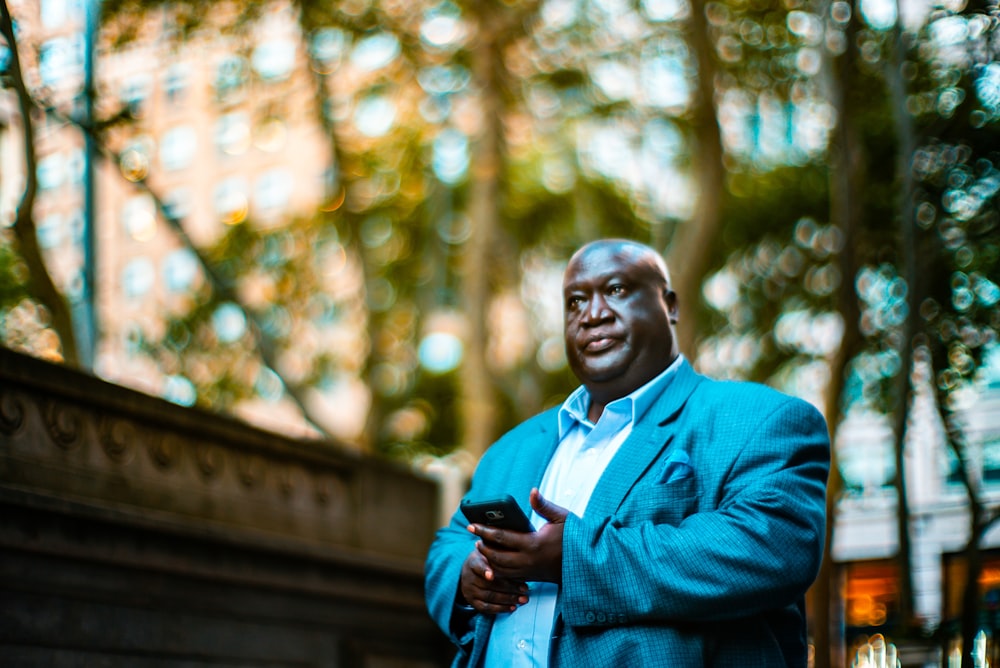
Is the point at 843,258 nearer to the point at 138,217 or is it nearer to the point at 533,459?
the point at 533,459

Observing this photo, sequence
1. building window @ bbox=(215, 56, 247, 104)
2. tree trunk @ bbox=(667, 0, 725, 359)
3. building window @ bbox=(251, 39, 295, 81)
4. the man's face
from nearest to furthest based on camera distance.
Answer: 1. the man's face
2. tree trunk @ bbox=(667, 0, 725, 359)
3. building window @ bbox=(215, 56, 247, 104)
4. building window @ bbox=(251, 39, 295, 81)

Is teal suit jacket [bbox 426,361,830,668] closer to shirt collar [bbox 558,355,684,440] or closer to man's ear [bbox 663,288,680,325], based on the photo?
shirt collar [bbox 558,355,684,440]

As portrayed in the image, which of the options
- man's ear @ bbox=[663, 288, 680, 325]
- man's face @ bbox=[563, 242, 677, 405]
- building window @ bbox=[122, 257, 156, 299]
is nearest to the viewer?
man's face @ bbox=[563, 242, 677, 405]

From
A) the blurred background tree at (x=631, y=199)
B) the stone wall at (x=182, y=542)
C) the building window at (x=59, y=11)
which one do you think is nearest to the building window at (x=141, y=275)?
the blurred background tree at (x=631, y=199)

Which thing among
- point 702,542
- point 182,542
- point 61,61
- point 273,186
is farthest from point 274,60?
point 273,186

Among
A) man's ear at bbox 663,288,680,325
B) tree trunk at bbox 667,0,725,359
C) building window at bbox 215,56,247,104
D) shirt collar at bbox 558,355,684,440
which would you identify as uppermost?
building window at bbox 215,56,247,104

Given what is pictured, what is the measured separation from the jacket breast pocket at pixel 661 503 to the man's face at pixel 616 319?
47 cm

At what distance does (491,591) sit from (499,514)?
1.11ft

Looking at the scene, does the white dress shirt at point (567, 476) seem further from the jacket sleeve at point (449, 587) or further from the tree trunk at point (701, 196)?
the tree trunk at point (701, 196)

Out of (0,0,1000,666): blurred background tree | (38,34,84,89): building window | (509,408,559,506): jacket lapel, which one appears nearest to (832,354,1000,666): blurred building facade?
(0,0,1000,666): blurred background tree

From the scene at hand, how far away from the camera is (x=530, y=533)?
312 cm

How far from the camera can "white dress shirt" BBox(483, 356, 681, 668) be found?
3311mm

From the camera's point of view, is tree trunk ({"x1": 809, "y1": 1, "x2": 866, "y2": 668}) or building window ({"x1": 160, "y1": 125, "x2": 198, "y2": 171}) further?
building window ({"x1": 160, "y1": 125, "x2": 198, "y2": 171})

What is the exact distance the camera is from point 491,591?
3314 mm
